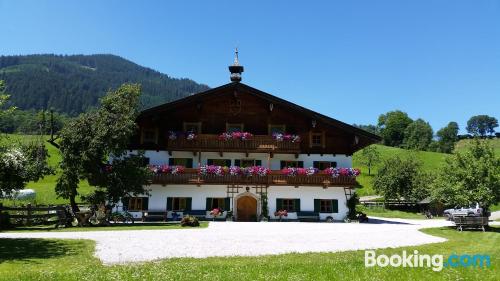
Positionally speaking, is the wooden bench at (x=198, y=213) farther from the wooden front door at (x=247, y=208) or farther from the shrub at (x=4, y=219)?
the shrub at (x=4, y=219)

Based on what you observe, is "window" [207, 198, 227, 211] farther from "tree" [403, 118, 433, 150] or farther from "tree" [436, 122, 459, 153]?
"tree" [436, 122, 459, 153]

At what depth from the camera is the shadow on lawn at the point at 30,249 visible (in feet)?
41.7

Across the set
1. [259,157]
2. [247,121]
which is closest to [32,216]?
[259,157]

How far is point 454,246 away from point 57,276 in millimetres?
13989

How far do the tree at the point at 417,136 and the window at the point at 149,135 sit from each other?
92676 mm

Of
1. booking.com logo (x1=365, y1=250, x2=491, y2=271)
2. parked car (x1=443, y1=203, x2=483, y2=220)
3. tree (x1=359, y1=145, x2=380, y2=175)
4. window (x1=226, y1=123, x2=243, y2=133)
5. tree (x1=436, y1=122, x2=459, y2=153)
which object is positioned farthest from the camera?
tree (x1=436, y1=122, x2=459, y2=153)

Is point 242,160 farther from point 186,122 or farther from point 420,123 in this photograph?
point 420,123

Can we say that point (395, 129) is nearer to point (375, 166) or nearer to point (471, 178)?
point (375, 166)

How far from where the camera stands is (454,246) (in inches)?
633

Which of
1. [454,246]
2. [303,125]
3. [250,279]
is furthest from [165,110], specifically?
[250,279]

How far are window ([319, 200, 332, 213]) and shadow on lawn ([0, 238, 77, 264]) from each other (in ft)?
66.2

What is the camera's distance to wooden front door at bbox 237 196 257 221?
31375 mm

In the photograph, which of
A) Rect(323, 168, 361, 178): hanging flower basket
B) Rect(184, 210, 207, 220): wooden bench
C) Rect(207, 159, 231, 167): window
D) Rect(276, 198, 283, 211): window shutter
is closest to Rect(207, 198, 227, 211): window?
Rect(184, 210, 207, 220): wooden bench

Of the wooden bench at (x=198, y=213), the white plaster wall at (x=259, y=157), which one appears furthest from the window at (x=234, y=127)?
the wooden bench at (x=198, y=213)
